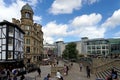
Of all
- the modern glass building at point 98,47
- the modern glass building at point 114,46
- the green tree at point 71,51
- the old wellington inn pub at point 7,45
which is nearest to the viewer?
the old wellington inn pub at point 7,45

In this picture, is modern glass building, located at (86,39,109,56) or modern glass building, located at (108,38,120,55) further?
modern glass building, located at (86,39,109,56)

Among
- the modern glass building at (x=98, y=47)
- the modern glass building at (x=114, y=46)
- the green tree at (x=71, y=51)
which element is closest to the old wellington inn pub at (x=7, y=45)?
the green tree at (x=71, y=51)

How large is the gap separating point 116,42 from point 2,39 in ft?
247

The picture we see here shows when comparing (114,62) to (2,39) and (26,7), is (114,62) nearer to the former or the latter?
(2,39)

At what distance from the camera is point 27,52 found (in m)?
59.8

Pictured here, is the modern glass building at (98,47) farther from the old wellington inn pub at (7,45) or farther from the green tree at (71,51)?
the old wellington inn pub at (7,45)

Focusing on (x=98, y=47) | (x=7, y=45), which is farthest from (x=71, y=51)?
(x=7, y=45)

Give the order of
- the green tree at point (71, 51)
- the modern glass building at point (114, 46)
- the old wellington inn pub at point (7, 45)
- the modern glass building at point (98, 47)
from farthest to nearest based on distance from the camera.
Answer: the modern glass building at point (98, 47)
the modern glass building at point (114, 46)
the green tree at point (71, 51)
the old wellington inn pub at point (7, 45)

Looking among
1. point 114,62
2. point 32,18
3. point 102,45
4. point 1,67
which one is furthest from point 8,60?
point 102,45

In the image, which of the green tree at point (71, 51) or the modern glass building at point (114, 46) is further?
the modern glass building at point (114, 46)

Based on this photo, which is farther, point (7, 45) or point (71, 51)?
point (71, 51)

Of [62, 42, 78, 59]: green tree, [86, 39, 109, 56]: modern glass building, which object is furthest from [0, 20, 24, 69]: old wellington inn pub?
[86, 39, 109, 56]: modern glass building

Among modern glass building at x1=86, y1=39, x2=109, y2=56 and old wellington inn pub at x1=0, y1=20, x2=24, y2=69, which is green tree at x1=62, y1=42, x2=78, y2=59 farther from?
old wellington inn pub at x1=0, y1=20, x2=24, y2=69

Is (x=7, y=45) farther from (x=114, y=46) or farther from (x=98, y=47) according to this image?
(x=98, y=47)
